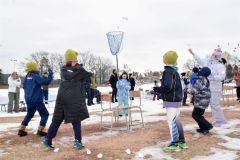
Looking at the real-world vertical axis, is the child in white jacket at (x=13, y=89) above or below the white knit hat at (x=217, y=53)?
below

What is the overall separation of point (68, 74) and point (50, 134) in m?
1.23

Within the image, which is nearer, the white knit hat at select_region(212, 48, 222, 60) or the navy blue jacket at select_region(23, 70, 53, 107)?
the navy blue jacket at select_region(23, 70, 53, 107)

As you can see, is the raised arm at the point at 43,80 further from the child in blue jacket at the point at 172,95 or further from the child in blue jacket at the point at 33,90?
the child in blue jacket at the point at 172,95

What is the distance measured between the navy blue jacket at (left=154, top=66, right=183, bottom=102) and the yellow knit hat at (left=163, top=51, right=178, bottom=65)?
11 cm

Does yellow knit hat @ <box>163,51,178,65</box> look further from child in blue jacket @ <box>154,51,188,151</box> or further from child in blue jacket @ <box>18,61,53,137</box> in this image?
child in blue jacket @ <box>18,61,53,137</box>

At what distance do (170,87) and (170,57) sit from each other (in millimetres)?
575

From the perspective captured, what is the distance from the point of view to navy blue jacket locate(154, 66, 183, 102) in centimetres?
577

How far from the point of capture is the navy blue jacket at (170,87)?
227 inches

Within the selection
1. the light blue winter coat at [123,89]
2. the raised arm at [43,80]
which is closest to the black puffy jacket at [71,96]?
the raised arm at [43,80]

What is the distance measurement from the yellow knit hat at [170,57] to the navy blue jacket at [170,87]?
11cm

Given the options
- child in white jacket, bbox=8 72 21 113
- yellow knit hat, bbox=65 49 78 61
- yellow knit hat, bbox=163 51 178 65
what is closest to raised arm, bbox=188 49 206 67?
yellow knit hat, bbox=163 51 178 65

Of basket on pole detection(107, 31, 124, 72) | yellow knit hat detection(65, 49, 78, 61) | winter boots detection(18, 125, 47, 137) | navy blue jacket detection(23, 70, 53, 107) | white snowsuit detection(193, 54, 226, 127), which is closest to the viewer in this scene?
yellow knit hat detection(65, 49, 78, 61)

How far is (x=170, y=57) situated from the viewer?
5.91 metres

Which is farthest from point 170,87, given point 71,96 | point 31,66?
point 31,66
